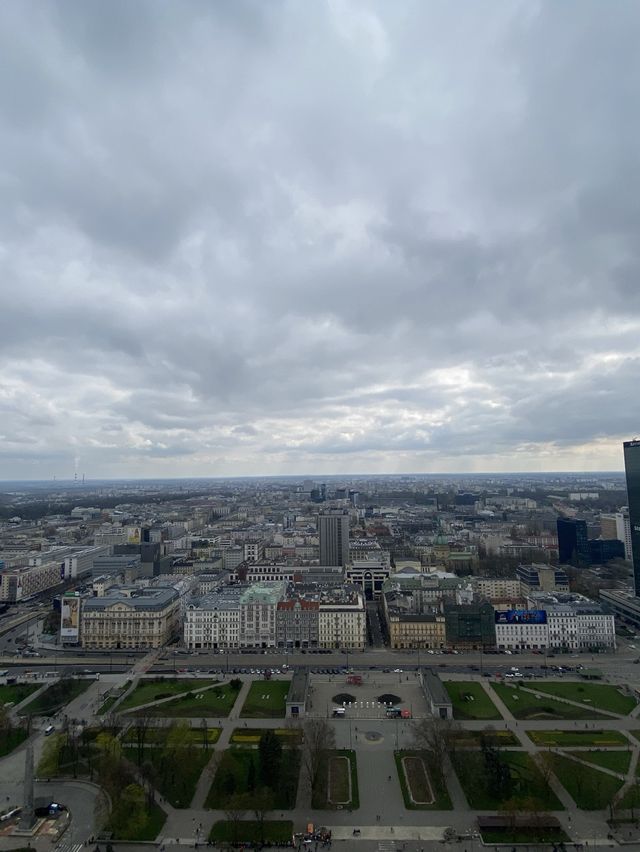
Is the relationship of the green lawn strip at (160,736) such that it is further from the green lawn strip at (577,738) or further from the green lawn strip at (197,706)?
the green lawn strip at (577,738)

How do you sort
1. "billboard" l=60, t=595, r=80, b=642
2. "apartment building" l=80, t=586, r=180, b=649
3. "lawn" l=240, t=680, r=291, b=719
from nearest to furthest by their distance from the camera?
1. "lawn" l=240, t=680, r=291, b=719
2. "apartment building" l=80, t=586, r=180, b=649
3. "billboard" l=60, t=595, r=80, b=642

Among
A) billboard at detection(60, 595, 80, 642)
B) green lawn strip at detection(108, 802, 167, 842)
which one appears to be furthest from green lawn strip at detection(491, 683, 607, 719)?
billboard at detection(60, 595, 80, 642)

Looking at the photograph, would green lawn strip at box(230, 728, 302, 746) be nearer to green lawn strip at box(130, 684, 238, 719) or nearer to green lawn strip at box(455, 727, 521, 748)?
green lawn strip at box(130, 684, 238, 719)

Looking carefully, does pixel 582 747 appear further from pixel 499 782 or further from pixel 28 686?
pixel 28 686

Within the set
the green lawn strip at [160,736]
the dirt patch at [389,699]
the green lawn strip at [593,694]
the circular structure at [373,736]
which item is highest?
the green lawn strip at [160,736]

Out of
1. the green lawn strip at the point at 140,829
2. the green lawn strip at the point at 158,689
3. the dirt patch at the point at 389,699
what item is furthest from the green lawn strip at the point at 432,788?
the green lawn strip at the point at 158,689

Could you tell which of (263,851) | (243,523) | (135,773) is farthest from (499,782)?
(243,523)
